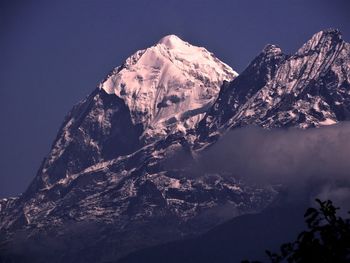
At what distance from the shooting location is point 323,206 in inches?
2378

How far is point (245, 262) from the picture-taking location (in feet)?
196

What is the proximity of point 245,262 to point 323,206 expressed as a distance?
4.61m

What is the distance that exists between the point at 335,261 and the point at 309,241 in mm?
1562

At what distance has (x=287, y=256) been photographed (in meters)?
61.8

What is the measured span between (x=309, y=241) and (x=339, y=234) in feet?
4.93

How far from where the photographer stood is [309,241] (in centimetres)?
5972

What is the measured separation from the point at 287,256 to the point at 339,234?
3159 millimetres

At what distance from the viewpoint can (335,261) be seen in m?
59.2

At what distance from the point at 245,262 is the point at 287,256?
9.45 feet

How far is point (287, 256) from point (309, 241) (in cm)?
239

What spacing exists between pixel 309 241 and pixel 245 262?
125 inches

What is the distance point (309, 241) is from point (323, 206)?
190 cm

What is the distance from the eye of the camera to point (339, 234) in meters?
60.0
